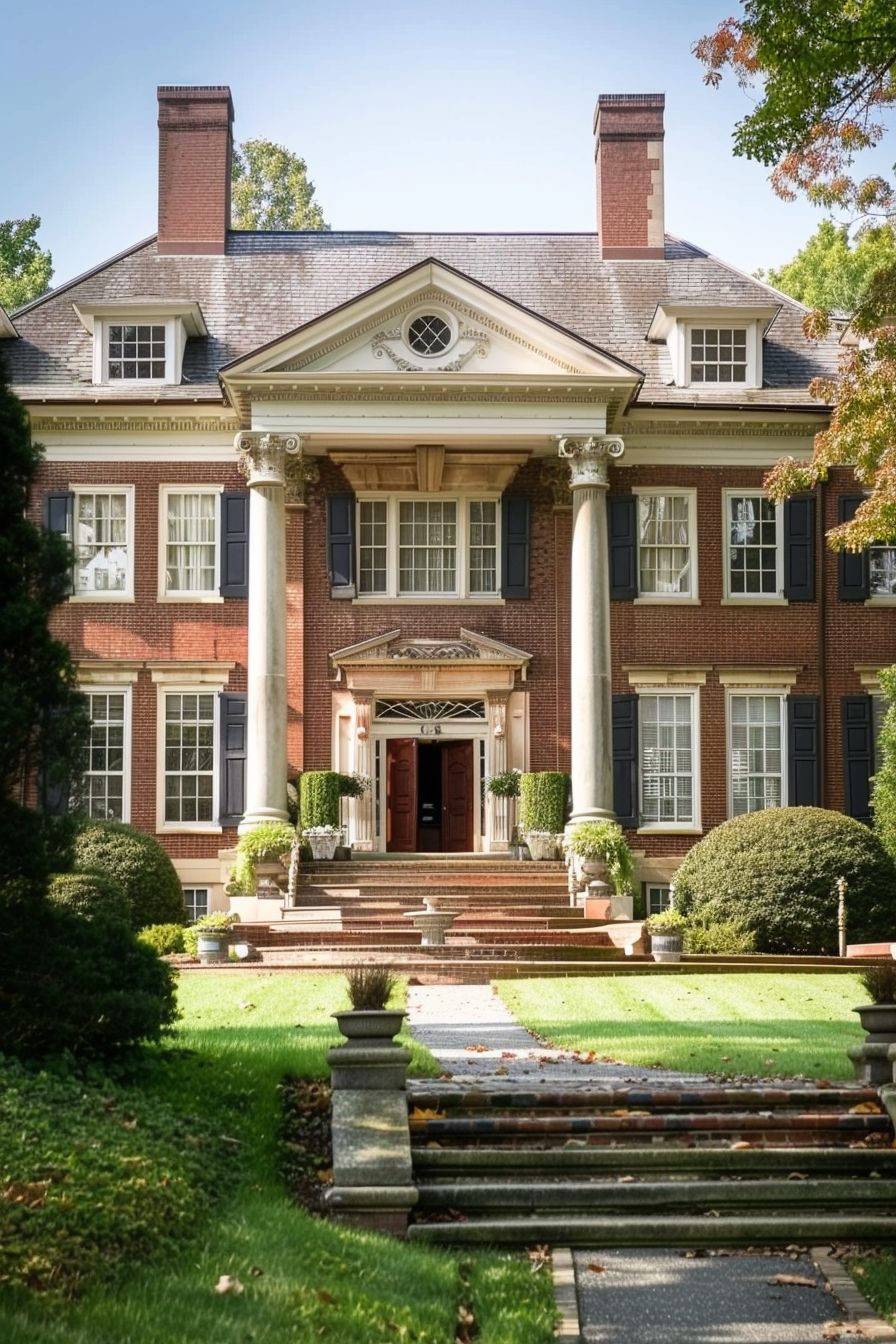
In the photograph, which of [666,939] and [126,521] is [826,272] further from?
[666,939]

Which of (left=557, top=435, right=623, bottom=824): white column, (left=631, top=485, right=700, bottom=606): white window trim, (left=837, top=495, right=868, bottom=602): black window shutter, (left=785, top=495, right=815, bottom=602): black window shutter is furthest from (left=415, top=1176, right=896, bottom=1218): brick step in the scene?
(left=837, top=495, right=868, bottom=602): black window shutter

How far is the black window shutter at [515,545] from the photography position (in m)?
29.8

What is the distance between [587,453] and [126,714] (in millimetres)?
8818

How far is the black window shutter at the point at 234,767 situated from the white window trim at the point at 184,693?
0.41ft

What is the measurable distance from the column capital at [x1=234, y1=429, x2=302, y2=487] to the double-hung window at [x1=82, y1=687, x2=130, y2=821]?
4.57 meters

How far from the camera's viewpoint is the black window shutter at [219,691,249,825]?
29125mm

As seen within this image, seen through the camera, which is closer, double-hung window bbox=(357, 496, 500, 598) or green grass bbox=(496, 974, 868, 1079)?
green grass bbox=(496, 974, 868, 1079)

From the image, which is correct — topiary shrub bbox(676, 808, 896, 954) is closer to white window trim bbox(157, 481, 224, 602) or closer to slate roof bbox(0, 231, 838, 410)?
slate roof bbox(0, 231, 838, 410)

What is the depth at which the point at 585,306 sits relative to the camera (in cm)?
3225

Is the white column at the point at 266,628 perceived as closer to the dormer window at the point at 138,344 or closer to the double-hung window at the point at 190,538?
the double-hung window at the point at 190,538

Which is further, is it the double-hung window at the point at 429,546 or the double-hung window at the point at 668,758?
the double-hung window at the point at 429,546

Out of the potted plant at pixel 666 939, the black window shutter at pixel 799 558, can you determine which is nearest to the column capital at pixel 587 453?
the black window shutter at pixel 799 558

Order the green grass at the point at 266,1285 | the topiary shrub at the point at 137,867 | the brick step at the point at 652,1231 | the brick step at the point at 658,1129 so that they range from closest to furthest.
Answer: the green grass at the point at 266,1285
the brick step at the point at 652,1231
the brick step at the point at 658,1129
the topiary shrub at the point at 137,867

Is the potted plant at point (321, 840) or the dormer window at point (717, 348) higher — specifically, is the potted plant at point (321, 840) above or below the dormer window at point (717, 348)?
below
